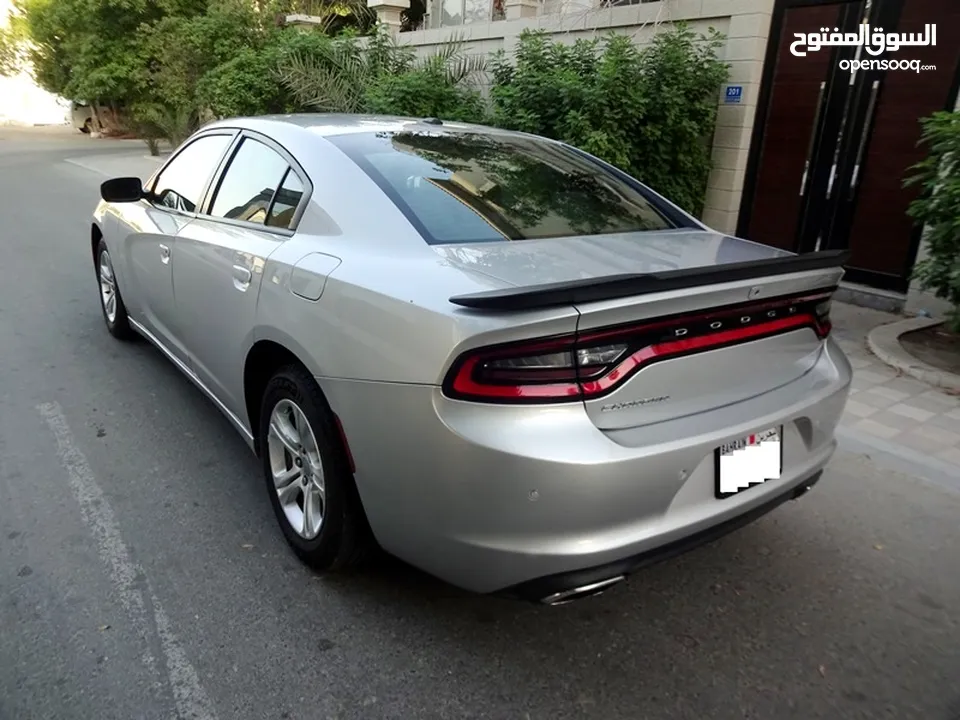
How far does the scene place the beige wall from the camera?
24.5 ft

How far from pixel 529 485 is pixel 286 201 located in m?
1.73

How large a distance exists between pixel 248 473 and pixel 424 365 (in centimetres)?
190

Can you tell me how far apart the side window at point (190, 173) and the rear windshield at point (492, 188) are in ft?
3.65

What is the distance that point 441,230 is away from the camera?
2.62 metres

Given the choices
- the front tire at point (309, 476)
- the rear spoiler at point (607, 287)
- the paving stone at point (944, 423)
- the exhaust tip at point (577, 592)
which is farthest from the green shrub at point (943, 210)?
the front tire at point (309, 476)

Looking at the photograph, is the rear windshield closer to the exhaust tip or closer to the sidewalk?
the exhaust tip

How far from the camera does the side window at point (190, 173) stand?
3873mm

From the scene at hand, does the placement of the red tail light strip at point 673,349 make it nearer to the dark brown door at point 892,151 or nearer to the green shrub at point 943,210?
the green shrub at point 943,210

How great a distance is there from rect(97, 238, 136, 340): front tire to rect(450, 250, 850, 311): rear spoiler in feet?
13.0

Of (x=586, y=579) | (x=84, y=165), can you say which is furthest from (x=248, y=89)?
(x=586, y=579)

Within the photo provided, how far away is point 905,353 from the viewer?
5.51 metres

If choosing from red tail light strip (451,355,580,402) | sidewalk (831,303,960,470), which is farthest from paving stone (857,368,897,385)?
red tail light strip (451,355,580,402)

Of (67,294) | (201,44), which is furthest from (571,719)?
(201,44)
